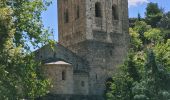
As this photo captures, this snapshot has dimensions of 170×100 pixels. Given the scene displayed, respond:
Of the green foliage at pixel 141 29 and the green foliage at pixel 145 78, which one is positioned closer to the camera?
the green foliage at pixel 145 78

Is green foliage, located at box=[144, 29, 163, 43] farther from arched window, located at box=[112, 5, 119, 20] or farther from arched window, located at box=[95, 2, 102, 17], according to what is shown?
arched window, located at box=[95, 2, 102, 17]

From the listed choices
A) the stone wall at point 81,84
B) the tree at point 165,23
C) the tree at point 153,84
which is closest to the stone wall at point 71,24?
the stone wall at point 81,84

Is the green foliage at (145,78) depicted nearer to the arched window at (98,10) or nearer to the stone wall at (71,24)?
the stone wall at (71,24)

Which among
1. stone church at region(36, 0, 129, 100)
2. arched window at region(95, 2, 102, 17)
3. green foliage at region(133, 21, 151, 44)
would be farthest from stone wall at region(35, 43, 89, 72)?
green foliage at region(133, 21, 151, 44)

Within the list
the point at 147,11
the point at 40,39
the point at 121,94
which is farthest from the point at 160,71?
the point at 147,11

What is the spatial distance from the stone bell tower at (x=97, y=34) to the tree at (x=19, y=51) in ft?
80.2

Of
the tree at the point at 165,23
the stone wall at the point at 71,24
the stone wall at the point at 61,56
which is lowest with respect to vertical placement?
the stone wall at the point at 61,56

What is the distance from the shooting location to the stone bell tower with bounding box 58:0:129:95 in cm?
6016

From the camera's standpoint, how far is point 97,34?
202ft

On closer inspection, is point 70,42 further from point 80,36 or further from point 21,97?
point 21,97

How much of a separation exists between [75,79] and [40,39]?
2261 cm

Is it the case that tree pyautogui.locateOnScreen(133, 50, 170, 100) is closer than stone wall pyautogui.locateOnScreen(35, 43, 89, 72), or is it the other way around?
tree pyautogui.locateOnScreen(133, 50, 170, 100)

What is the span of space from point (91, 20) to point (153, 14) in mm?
55943

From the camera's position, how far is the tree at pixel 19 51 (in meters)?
28.1
